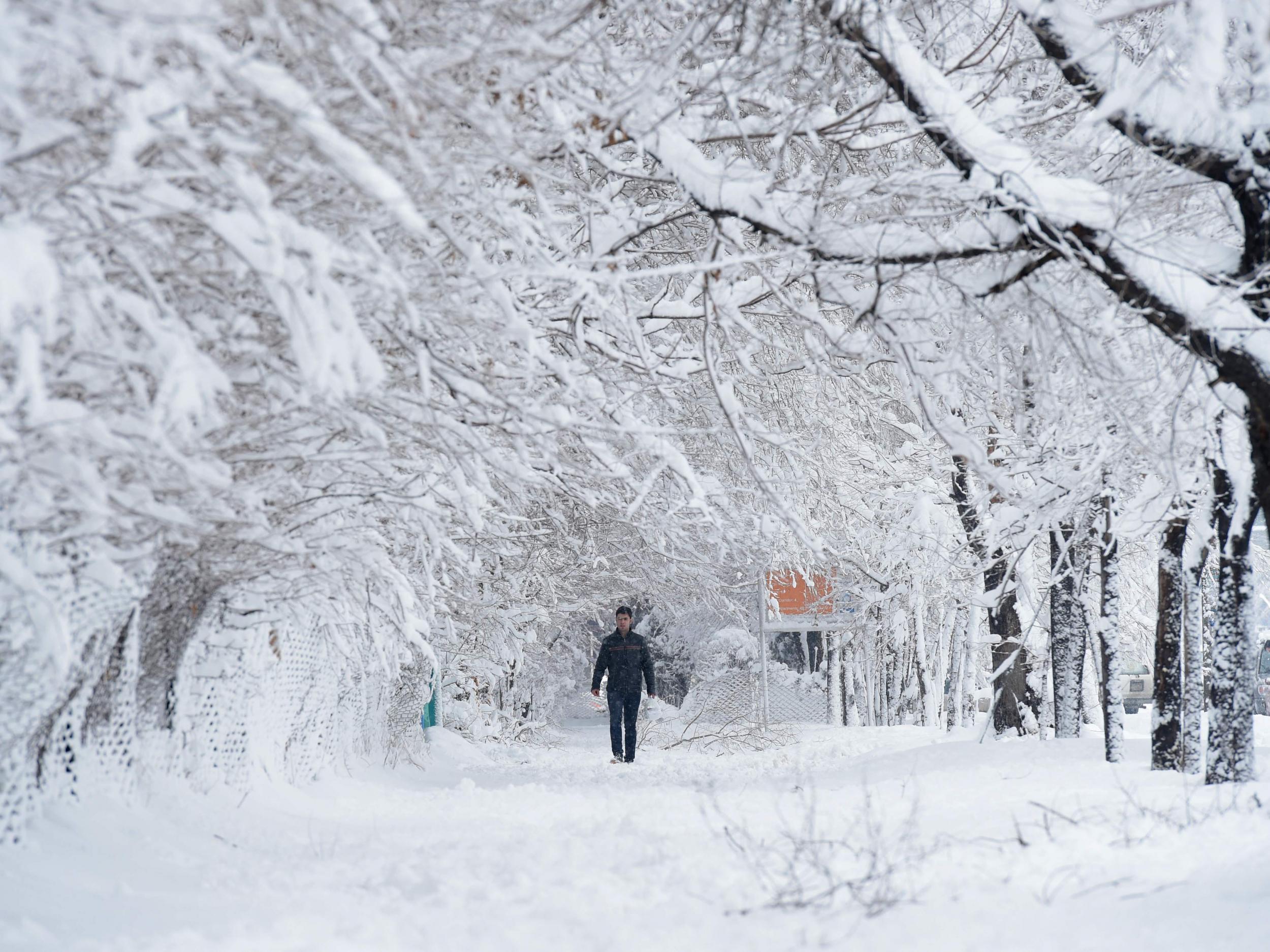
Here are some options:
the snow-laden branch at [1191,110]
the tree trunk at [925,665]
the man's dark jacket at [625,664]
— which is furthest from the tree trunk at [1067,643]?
the tree trunk at [925,665]

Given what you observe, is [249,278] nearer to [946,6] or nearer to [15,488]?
[15,488]

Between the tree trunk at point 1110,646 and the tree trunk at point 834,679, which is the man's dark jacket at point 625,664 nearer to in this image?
the tree trunk at point 1110,646

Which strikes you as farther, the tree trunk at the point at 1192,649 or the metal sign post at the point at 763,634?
the metal sign post at the point at 763,634

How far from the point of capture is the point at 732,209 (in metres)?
5.43

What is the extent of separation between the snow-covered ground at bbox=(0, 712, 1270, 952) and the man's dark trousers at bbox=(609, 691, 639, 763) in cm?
560

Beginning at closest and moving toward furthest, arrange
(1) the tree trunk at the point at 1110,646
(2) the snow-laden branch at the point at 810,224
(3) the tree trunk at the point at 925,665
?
(2) the snow-laden branch at the point at 810,224
(1) the tree trunk at the point at 1110,646
(3) the tree trunk at the point at 925,665

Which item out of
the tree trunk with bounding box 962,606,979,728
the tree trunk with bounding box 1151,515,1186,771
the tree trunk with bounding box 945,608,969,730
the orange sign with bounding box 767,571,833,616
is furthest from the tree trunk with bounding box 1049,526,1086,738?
the orange sign with bounding box 767,571,833,616

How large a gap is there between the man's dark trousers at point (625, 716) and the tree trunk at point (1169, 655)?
5699 mm

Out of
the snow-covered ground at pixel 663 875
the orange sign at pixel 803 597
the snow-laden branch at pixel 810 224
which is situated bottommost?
the snow-covered ground at pixel 663 875

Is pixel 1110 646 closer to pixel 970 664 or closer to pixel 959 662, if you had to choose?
pixel 970 664

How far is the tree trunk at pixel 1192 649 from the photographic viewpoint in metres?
7.46

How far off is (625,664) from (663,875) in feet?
26.8

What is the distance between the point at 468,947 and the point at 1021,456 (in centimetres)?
618

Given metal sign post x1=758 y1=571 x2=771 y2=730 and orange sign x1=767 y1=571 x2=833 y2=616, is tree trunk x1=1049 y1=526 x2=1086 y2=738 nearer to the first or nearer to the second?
metal sign post x1=758 y1=571 x2=771 y2=730
